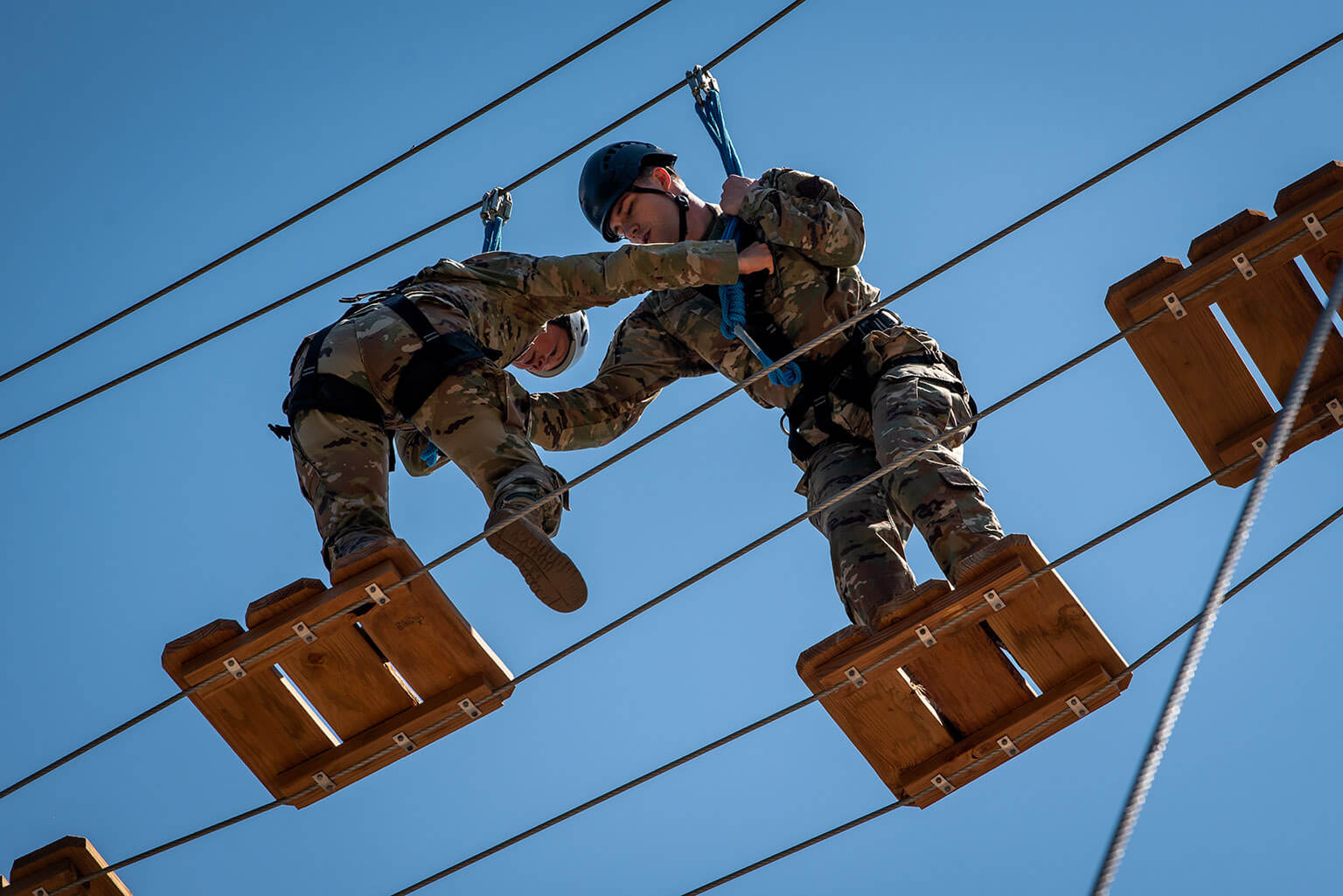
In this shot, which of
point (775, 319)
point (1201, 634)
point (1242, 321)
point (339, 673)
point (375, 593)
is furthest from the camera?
point (775, 319)

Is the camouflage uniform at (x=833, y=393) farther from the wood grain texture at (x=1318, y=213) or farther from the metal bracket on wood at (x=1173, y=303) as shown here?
the wood grain texture at (x=1318, y=213)

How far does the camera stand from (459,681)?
480 centimetres

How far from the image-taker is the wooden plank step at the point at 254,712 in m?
4.71

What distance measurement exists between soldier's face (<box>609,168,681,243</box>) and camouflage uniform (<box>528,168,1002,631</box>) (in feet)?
0.63

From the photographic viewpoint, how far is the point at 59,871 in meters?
4.99

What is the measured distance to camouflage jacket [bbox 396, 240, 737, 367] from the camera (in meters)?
5.37

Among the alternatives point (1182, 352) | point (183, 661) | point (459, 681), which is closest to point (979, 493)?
point (1182, 352)

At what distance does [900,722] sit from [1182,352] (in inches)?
54.2

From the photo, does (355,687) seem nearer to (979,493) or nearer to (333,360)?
(333,360)

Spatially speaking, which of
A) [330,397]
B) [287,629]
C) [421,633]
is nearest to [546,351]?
[330,397]

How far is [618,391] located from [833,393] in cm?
89

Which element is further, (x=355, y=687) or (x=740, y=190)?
(x=740, y=190)

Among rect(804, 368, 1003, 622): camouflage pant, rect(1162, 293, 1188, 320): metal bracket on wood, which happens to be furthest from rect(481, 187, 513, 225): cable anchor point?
rect(1162, 293, 1188, 320): metal bracket on wood

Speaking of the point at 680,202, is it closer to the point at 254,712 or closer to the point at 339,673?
the point at 339,673
